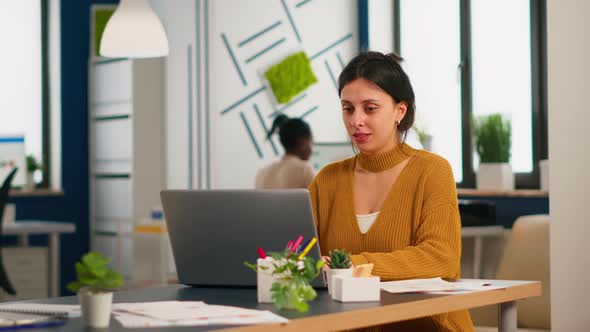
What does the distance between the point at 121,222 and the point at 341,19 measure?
7.77 ft

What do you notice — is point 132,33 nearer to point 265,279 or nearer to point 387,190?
point 387,190

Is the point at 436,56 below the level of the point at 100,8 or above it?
below

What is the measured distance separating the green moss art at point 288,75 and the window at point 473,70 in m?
0.74

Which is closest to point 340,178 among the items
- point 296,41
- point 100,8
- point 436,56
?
point 436,56

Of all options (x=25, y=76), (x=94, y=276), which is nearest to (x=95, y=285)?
(x=94, y=276)

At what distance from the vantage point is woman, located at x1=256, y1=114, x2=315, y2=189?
207 inches

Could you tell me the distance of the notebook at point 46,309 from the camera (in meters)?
1.80

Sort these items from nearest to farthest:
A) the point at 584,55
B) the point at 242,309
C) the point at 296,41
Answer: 1. the point at 242,309
2. the point at 584,55
3. the point at 296,41

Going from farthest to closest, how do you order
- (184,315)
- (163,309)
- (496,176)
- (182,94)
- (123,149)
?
1. (123,149)
2. (182,94)
3. (496,176)
4. (163,309)
5. (184,315)

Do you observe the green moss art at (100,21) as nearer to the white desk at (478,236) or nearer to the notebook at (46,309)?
the white desk at (478,236)

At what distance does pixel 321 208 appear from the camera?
106 inches

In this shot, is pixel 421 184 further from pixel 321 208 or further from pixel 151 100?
pixel 151 100

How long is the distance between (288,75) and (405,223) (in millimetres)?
4628

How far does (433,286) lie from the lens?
2.16 metres
